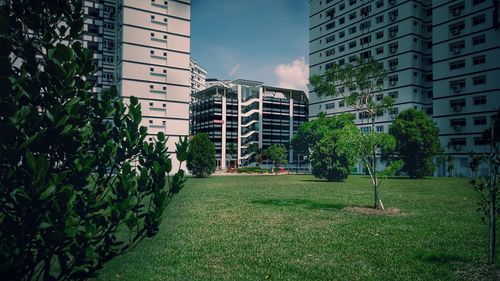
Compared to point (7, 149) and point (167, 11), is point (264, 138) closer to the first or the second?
point (167, 11)

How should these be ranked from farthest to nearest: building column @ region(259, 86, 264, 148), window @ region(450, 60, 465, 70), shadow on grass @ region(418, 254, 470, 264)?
building column @ region(259, 86, 264, 148), window @ region(450, 60, 465, 70), shadow on grass @ region(418, 254, 470, 264)

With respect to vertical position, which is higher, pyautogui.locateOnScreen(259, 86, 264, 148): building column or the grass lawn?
pyautogui.locateOnScreen(259, 86, 264, 148): building column

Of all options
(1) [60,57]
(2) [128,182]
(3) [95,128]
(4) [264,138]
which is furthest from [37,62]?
(4) [264,138]

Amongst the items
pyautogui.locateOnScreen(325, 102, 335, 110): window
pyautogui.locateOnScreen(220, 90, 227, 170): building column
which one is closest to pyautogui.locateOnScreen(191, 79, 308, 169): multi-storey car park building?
pyautogui.locateOnScreen(220, 90, 227, 170): building column

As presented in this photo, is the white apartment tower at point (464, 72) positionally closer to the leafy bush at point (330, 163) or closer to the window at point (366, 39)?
the window at point (366, 39)

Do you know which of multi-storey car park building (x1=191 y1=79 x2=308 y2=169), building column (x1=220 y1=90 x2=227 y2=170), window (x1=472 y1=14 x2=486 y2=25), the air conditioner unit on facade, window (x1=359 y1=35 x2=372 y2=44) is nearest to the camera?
window (x1=472 y1=14 x2=486 y2=25)

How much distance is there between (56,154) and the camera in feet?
12.3

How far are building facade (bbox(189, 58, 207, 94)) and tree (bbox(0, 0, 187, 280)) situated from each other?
13292cm

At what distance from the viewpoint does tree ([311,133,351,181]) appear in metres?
41.3

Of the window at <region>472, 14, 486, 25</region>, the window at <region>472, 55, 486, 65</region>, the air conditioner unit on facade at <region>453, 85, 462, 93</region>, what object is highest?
the window at <region>472, 14, 486, 25</region>

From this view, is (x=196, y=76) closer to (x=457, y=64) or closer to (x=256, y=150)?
(x=256, y=150)

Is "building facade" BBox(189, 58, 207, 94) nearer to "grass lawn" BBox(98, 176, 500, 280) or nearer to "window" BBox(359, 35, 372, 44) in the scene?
"window" BBox(359, 35, 372, 44)

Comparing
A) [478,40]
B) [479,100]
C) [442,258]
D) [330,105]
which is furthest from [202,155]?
[478,40]

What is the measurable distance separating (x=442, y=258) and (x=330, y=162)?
33885 millimetres
